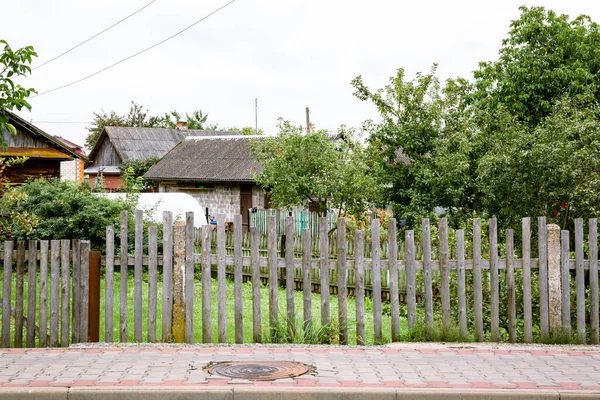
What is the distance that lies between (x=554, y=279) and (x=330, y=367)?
3.16m

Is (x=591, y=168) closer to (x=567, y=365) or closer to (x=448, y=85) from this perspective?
(x=567, y=365)

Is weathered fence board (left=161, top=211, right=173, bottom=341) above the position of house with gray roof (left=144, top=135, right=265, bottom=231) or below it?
below

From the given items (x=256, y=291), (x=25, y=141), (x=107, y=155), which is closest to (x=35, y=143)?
(x=25, y=141)

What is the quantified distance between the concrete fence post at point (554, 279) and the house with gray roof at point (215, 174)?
930 inches

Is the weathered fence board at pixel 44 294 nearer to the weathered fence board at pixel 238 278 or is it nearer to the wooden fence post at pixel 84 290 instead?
the wooden fence post at pixel 84 290

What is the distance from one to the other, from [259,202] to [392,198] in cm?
1722

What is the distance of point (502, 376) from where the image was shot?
6.90 meters

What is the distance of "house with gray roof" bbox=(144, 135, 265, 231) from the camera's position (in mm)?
33688

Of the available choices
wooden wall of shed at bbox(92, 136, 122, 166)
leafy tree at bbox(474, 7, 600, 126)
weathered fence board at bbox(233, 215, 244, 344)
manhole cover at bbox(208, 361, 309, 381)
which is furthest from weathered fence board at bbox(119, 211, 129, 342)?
wooden wall of shed at bbox(92, 136, 122, 166)

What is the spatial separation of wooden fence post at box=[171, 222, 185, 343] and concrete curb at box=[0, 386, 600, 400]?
2.38 metres

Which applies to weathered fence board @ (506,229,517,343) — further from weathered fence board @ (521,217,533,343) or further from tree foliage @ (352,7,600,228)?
tree foliage @ (352,7,600,228)

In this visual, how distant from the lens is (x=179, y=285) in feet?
28.6

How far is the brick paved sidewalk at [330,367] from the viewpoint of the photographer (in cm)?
659

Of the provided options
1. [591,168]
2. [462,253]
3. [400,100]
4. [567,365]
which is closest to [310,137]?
[400,100]
